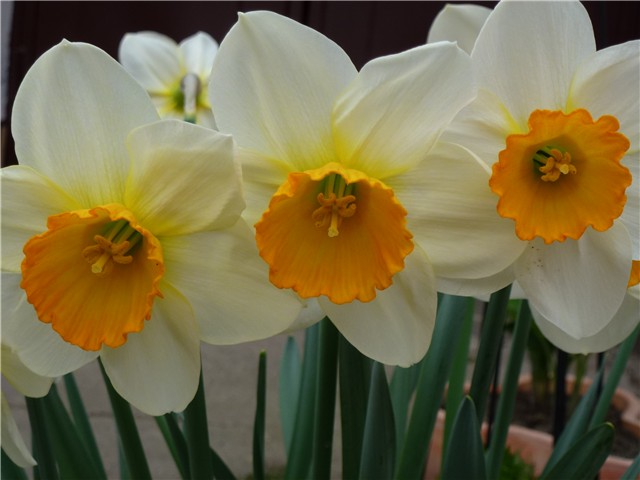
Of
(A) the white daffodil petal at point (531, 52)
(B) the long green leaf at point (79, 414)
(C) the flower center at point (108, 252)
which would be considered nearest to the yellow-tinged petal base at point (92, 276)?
(C) the flower center at point (108, 252)

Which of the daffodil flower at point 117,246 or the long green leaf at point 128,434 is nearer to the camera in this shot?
the daffodil flower at point 117,246

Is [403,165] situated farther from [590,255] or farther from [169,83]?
[169,83]

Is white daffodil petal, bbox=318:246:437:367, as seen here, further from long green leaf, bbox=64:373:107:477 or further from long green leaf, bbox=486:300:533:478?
long green leaf, bbox=64:373:107:477

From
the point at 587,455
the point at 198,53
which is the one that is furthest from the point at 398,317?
the point at 198,53

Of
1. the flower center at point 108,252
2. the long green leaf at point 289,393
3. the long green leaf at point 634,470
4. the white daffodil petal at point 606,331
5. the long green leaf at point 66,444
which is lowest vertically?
the long green leaf at point 289,393

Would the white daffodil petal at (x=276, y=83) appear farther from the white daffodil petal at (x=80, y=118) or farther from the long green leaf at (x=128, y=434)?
the long green leaf at (x=128, y=434)

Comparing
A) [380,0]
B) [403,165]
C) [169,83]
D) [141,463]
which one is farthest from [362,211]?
[380,0]


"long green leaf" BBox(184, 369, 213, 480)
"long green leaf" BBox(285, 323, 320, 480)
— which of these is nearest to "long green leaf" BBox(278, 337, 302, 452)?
"long green leaf" BBox(285, 323, 320, 480)
